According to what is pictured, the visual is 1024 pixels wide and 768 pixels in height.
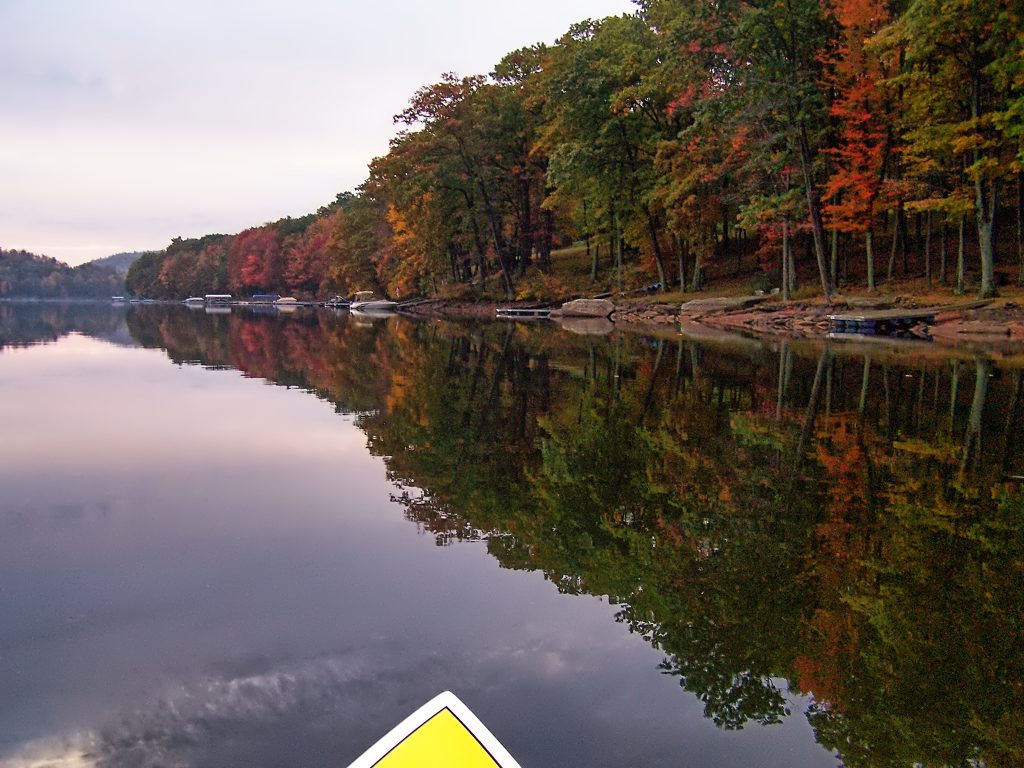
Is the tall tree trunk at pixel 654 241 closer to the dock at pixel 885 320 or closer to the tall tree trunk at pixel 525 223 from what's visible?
the tall tree trunk at pixel 525 223

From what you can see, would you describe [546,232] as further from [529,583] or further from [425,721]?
[425,721]

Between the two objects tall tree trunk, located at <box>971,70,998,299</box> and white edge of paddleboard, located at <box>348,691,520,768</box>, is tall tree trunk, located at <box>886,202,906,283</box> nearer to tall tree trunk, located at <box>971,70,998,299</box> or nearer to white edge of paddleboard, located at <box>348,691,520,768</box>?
tall tree trunk, located at <box>971,70,998,299</box>

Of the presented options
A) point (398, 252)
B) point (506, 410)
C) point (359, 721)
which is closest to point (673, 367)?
point (506, 410)

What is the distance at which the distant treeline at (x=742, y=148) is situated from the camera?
26.0m

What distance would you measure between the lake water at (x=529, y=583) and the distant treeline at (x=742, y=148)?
17.4 m

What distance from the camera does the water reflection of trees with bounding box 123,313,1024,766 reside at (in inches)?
174

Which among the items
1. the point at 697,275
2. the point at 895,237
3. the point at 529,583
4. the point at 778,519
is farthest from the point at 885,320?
the point at 529,583

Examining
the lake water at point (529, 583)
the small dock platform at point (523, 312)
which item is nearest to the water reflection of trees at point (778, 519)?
the lake water at point (529, 583)

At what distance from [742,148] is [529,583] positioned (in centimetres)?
3108

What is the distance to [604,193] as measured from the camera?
41.5m

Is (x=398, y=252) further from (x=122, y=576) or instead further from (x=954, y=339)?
(x=122, y=576)

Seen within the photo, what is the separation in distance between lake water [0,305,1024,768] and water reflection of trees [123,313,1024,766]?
0.03 m

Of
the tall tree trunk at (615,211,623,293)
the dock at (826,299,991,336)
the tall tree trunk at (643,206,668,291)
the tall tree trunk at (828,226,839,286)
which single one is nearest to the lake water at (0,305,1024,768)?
the dock at (826,299,991,336)

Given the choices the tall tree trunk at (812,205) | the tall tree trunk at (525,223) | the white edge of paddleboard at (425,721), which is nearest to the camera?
the white edge of paddleboard at (425,721)
